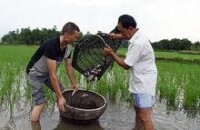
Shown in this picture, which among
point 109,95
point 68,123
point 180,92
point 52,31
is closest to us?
point 68,123

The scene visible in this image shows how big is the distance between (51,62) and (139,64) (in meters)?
1.07

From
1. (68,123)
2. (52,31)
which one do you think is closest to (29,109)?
(68,123)

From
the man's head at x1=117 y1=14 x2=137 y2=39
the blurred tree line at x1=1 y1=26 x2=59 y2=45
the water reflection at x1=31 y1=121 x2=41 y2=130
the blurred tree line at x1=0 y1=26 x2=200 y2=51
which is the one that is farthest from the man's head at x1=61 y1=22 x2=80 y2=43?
the blurred tree line at x1=1 y1=26 x2=59 y2=45

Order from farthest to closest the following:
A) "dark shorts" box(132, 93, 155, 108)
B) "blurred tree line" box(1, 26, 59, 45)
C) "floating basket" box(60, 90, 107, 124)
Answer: "blurred tree line" box(1, 26, 59, 45)
"floating basket" box(60, 90, 107, 124)
"dark shorts" box(132, 93, 155, 108)

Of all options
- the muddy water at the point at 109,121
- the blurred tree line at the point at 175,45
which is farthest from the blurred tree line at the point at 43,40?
the muddy water at the point at 109,121

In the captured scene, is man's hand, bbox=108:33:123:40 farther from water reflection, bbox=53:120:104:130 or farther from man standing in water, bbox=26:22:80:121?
water reflection, bbox=53:120:104:130

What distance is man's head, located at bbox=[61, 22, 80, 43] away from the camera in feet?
15.3

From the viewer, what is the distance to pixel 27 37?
58.7 meters

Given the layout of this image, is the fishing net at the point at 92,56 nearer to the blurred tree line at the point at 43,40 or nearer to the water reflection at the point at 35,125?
the water reflection at the point at 35,125

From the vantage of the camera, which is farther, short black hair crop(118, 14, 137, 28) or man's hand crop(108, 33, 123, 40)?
man's hand crop(108, 33, 123, 40)

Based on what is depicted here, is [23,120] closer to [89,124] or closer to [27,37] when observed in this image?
[89,124]

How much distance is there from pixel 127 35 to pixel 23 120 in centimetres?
216

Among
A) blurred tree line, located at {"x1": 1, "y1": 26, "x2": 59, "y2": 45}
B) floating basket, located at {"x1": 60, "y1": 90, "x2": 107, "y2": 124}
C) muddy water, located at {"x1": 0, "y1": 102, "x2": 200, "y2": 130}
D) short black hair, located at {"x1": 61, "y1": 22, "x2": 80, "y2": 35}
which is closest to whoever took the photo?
short black hair, located at {"x1": 61, "y1": 22, "x2": 80, "y2": 35}

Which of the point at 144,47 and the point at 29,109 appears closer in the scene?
the point at 144,47
